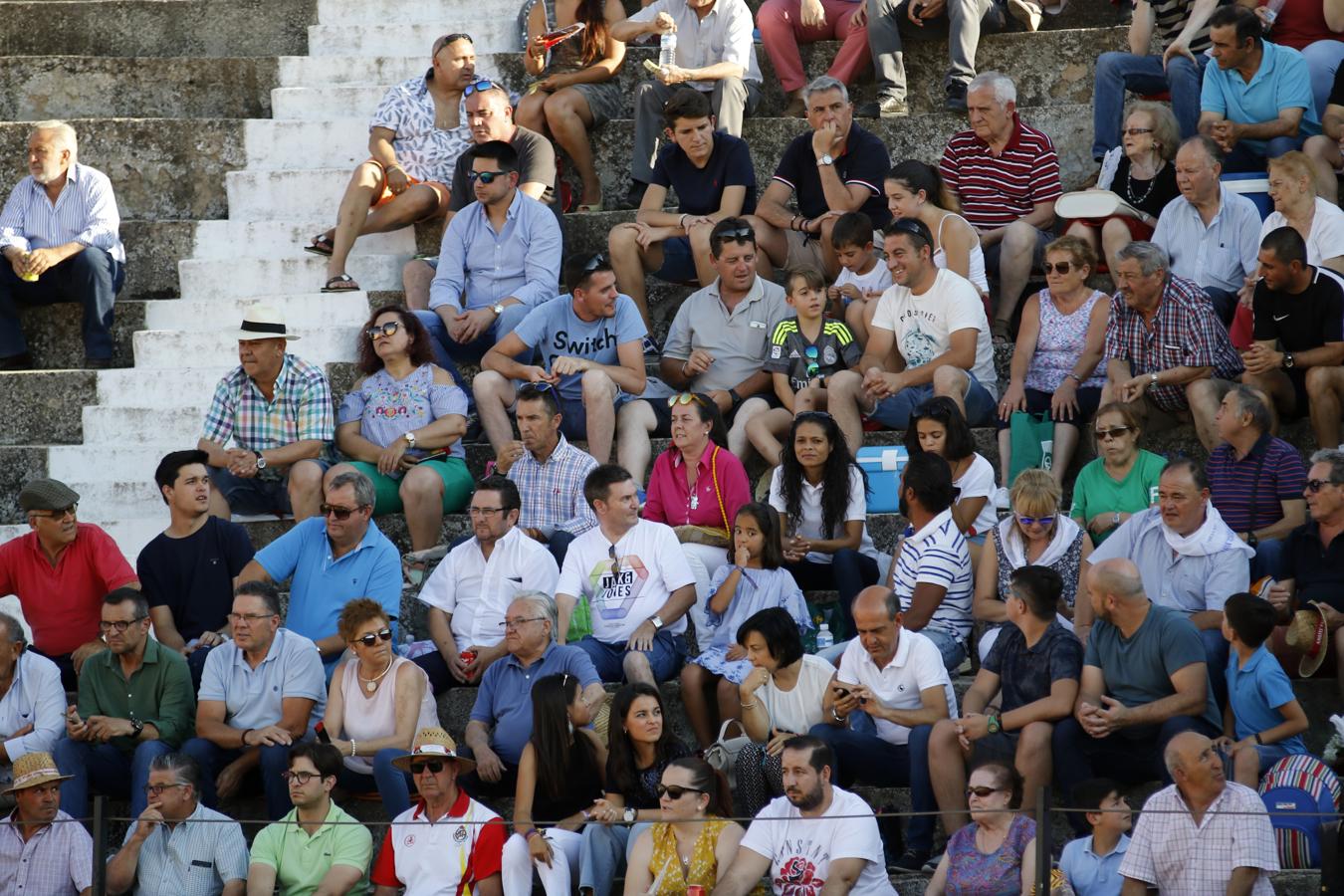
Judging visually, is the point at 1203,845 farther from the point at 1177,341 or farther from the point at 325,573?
the point at 325,573

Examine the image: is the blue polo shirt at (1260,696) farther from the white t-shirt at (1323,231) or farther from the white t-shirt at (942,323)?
the white t-shirt at (1323,231)

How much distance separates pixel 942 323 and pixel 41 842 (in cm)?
406

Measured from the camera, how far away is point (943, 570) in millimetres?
7891

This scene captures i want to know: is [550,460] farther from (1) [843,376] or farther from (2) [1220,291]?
(2) [1220,291]

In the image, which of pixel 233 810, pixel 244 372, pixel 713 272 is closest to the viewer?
pixel 233 810

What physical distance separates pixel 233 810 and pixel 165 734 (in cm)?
37

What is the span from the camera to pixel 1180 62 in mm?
9969

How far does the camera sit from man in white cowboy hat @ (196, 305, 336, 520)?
29.2 feet

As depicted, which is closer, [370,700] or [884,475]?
[370,700]

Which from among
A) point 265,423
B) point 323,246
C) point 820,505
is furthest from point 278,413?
point 820,505

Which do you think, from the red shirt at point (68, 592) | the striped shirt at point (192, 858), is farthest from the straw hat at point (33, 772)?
the red shirt at point (68, 592)

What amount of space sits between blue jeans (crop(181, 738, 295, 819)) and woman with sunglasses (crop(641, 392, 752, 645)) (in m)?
1.72

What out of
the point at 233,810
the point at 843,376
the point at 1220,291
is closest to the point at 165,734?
the point at 233,810

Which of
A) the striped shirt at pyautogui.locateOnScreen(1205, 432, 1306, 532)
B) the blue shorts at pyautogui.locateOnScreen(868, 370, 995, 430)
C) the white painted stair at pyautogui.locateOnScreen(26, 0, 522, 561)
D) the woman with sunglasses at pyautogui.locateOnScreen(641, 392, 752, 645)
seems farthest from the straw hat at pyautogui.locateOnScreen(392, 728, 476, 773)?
the striped shirt at pyautogui.locateOnScreen(1205, 432, 1306, 532)
